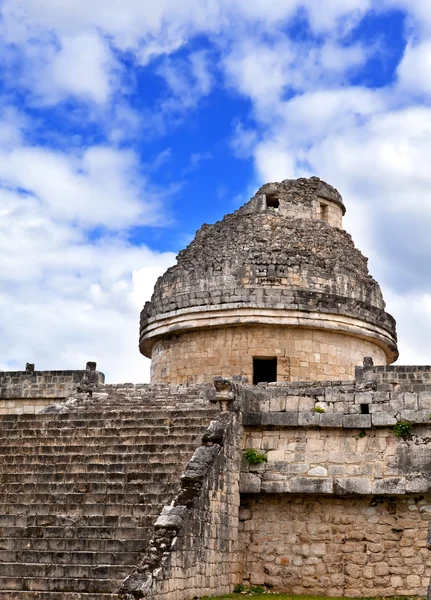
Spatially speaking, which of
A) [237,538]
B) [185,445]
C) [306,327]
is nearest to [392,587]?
[237,538]

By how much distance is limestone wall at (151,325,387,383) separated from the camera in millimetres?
21906

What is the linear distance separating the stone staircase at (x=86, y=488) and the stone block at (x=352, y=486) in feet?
8.11

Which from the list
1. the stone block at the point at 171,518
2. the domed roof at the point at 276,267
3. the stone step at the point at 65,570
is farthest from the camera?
the domed roof at the point at 276,267

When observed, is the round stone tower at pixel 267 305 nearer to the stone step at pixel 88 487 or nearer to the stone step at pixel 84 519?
the stone step at pixel 88 487

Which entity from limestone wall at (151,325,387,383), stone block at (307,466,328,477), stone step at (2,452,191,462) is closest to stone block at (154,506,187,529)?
stone step at (2,452,191,462)

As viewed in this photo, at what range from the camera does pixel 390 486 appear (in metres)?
14.5

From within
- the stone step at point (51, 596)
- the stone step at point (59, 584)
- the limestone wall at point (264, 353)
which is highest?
the limestone wall at point (264, 353)

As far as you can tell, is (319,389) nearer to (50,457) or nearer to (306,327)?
(50,457)

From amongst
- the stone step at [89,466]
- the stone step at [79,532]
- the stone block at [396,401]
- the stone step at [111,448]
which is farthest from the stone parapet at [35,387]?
the stone block at [396,401]

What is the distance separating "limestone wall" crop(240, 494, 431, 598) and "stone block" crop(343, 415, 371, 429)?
1.20 metres

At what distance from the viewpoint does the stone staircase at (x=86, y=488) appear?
12.3 m

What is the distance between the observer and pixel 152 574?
11367 mm

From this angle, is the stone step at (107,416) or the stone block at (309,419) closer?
the stone block at (309,419)

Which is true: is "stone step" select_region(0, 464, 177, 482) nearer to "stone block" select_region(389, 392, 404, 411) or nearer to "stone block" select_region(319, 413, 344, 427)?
"stone block" select_region(319, 413, 344, 427)
